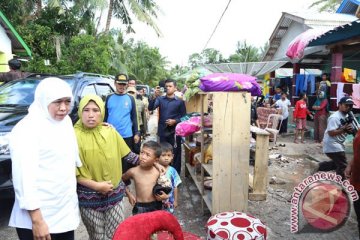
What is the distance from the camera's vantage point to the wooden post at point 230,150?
141 inches

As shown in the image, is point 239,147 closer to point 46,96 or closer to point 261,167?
point 261,167

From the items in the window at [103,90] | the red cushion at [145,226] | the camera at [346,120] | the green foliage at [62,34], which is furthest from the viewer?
the green foliage at [62,34]

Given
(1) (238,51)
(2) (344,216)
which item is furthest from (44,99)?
(1) (238,51)

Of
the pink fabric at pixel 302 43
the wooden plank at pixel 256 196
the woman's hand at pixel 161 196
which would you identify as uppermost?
the pink fabric at pixel 302 43

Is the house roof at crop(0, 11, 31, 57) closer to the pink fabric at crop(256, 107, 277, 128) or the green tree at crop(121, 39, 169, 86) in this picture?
the pink fabric at crop(256, 107, 277, 128)

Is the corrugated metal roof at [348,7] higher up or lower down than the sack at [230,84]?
higher up

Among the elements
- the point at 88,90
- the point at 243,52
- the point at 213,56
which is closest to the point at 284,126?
the point at 88,90

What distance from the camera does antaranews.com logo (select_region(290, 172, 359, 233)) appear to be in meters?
3.17

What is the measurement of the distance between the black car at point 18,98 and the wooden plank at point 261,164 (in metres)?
3.01

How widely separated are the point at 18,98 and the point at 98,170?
11.5 ft

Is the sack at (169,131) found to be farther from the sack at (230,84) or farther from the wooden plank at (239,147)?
the wooden plank at (239,147)

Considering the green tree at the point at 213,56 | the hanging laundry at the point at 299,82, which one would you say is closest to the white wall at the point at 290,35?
the hanging laundry at the point at 299,82

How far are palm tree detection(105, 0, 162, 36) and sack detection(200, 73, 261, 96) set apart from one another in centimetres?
1773

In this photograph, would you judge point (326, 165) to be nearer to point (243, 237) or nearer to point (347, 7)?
point (243, 237)
